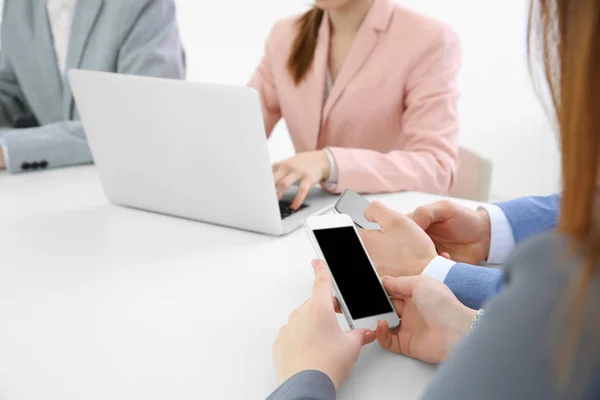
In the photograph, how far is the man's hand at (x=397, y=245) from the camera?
76 cm

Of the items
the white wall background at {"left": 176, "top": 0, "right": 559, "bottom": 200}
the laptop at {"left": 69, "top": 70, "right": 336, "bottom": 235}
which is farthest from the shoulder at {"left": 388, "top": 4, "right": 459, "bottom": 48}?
the white wall background at {"left": 176, "top": 0, "right": 559, "bottom": 200}

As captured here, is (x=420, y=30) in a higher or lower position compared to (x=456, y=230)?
higher

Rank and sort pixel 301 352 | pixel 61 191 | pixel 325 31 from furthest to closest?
pixel 325 31
pixel 61 191
pixel 301 352

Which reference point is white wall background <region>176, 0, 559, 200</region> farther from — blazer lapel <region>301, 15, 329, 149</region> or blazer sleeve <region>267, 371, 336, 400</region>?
blazer sleeve <region>267, 371, 336, 400</region>

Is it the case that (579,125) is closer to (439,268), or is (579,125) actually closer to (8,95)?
(439,268)

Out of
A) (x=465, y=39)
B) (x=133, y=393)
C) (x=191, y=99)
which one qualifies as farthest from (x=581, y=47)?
(x=465, y=39)

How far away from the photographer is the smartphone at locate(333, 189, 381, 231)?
0.86 m

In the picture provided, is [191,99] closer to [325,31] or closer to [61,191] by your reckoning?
[61,191]

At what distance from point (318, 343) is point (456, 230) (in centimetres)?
35

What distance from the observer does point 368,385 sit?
0.57 m

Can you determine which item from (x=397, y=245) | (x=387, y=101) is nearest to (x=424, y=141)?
(x=387, y=101)

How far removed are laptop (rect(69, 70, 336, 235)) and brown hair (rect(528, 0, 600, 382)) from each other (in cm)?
54

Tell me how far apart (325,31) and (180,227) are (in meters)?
0.60

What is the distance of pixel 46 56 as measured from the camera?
5.13ft
